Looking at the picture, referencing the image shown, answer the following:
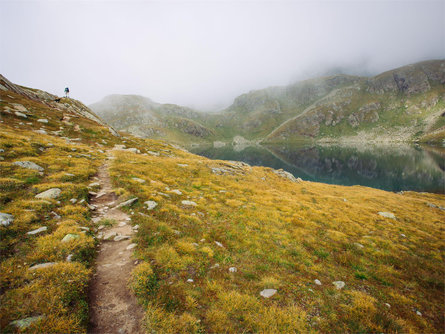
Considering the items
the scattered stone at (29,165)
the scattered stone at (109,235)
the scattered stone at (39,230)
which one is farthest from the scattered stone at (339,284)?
the scattered stone at (29,165)

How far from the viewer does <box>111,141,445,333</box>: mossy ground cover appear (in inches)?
244

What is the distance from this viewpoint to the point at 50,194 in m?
10.6

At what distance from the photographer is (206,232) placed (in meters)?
11.3

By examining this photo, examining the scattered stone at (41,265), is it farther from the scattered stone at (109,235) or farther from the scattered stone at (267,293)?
the scattered stone at (267,293)

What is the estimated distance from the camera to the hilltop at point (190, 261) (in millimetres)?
5507

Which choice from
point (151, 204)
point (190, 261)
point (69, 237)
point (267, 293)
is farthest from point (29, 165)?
point (267, 293)

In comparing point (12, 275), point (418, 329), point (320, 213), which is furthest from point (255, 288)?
point (320, 213)

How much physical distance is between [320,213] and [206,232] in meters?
14.5

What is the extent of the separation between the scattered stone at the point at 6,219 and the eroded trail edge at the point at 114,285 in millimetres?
3149

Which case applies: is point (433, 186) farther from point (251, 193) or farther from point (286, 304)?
point (286, 304)

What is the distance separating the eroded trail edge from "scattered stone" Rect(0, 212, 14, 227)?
315cm

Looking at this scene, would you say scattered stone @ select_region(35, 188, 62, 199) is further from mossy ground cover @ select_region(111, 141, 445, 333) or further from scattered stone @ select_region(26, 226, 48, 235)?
mossy ground cover @ select_region(111, 141, 445, 333)

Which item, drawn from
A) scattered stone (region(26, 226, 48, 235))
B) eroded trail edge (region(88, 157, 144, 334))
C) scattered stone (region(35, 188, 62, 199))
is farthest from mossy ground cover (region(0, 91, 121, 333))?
eroded trail edge (region(88, 157, 144, 334))

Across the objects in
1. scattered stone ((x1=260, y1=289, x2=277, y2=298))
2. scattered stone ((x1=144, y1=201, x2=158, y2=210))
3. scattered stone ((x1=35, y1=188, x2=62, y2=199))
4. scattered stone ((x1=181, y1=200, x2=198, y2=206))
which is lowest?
Answer: scattered stone ((x1=260, y1=289, x2=277, y2=298))
